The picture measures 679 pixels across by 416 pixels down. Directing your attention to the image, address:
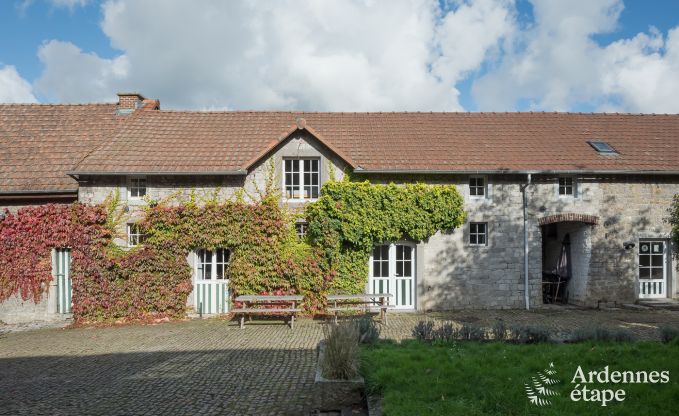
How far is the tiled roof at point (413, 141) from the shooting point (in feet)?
49.8

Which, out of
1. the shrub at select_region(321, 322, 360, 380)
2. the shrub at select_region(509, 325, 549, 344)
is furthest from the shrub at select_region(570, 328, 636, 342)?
the shrub at select_region(321, 322, 360, 380)

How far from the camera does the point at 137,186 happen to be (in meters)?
14.9

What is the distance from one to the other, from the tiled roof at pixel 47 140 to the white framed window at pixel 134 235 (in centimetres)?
231

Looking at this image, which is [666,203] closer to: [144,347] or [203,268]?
[203,268]

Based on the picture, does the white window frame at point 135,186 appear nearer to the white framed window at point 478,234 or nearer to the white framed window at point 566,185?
the white framed window at point 478,234

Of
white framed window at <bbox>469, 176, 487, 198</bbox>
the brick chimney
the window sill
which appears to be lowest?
the window sill

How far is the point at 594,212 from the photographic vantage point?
1549 centimetres

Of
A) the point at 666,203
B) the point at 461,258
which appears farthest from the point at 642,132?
the point at 461,258

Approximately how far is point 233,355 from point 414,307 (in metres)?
7.02

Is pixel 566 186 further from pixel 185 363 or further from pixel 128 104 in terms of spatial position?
pixel 128 104

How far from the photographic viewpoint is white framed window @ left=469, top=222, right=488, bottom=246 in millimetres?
15318

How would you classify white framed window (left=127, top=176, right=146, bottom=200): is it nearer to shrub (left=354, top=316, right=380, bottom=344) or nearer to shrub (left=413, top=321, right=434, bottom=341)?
shrub (left=354, top=316, right=380, bottom=344)

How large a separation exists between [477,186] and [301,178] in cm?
596

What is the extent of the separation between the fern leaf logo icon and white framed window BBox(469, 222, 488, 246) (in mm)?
8479
